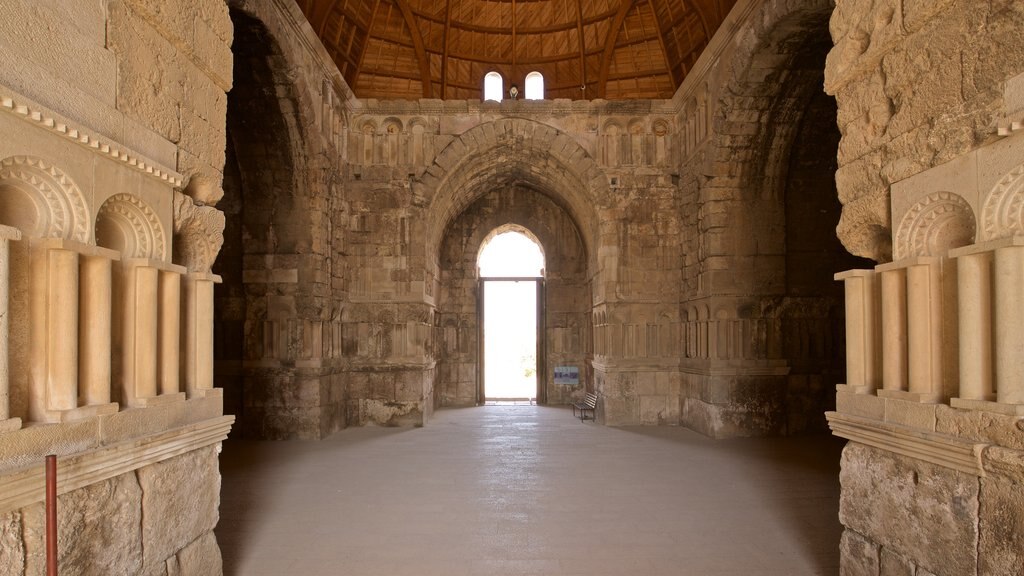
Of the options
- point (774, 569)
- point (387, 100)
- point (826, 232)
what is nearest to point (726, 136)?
point (826, 232)

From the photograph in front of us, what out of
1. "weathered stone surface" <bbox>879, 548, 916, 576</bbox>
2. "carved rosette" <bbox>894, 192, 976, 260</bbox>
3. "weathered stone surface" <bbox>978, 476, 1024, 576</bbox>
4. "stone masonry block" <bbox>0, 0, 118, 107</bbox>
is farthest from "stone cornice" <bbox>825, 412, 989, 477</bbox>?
"stone masonry block" <bbox>0, 0, 118, 107</bbox>

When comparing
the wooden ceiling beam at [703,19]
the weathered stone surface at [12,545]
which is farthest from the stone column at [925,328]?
the wooden ceiling beam at [703,19]

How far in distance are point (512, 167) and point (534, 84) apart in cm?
332

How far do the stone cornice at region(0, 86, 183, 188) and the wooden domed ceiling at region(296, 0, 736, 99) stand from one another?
10.5 m

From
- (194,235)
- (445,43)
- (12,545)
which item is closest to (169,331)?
(194,235)

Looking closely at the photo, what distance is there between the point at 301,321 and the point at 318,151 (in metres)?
2.85

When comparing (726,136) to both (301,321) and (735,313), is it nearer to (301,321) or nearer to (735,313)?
(735,313)

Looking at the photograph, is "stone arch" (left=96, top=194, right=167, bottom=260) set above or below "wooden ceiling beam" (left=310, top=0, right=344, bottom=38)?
below

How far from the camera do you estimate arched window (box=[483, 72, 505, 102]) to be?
15531 millimetres

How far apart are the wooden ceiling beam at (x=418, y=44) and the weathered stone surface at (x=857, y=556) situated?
512 inches

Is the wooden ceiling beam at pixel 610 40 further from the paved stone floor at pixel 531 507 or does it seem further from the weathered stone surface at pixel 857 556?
the weathered stone surface at pixel 857 556

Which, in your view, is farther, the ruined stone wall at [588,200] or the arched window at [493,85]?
the arched window at [493,85]

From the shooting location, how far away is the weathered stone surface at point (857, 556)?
4.02 meters

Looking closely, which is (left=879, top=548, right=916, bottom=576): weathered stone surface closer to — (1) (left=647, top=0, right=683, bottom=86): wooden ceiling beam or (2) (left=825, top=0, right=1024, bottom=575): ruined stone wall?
(2) (left=825, top=0, right=1024, bottom=575): ruined stone wall
